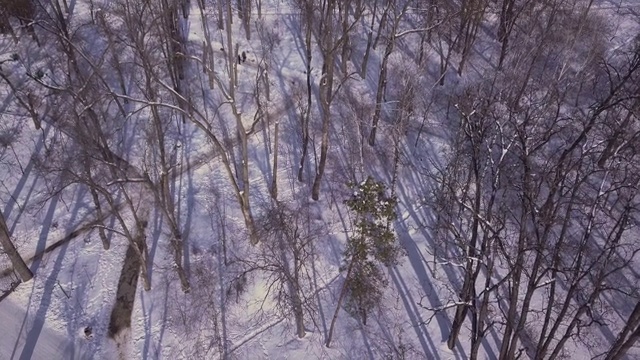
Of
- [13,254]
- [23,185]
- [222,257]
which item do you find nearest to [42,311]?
[13,254]

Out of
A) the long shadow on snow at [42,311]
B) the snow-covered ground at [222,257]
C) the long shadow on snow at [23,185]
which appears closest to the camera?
the long shadow on snow at [42,311]

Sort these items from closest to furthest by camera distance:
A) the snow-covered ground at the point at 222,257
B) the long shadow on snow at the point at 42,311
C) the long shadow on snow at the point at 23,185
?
the long shadow on snow at the point at 42,311
the snow-covered ground at the point at 222,257
the long shadow on snow at the point at 23,185

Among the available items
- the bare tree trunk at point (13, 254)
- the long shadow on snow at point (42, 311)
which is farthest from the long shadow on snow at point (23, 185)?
the long shadow on snow at point (42, 311)

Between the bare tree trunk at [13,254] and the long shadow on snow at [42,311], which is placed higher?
the bare tree trunk at [13,254]

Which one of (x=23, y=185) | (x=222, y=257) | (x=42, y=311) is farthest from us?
(x=23, y=185)

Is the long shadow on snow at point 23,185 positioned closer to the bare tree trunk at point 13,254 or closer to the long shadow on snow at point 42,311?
the bare tree trunk at point 13,254

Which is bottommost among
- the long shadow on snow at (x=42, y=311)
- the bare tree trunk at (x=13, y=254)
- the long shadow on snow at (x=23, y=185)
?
the long shadow on snow at (x=42, y=311)

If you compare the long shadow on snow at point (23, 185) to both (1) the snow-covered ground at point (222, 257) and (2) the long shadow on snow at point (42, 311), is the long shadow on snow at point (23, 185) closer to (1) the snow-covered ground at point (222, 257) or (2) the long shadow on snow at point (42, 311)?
(1) the snow-covered ground at point (222, 257)

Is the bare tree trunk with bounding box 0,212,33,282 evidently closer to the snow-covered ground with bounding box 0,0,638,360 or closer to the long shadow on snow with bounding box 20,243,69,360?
the snow-covered ground with bounding box 0,0,638,360

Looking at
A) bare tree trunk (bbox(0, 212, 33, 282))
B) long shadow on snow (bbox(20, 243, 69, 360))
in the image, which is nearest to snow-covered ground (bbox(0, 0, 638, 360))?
long shadow on snow (bbox(20, 243, 69, 360))

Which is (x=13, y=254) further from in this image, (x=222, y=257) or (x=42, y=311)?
(x=222, y=257)

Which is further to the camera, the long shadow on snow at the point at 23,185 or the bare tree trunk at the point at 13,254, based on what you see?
the long shadow on snow at the point at 23,185

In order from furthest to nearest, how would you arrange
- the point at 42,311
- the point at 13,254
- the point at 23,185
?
the point at 23,185
the point at 42,311
the point at 13,254

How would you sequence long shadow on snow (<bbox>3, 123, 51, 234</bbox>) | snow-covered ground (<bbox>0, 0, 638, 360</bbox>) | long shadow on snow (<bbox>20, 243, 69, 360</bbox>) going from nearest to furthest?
long shadow on snow (<bbox>20, 243, 69, 360</bbox>)
snow-covered ground (<bbox>0, 0, 638, 360</bbox>)
long shadow on snow (<bbox>3, 123, 51, 234</bbox>)
